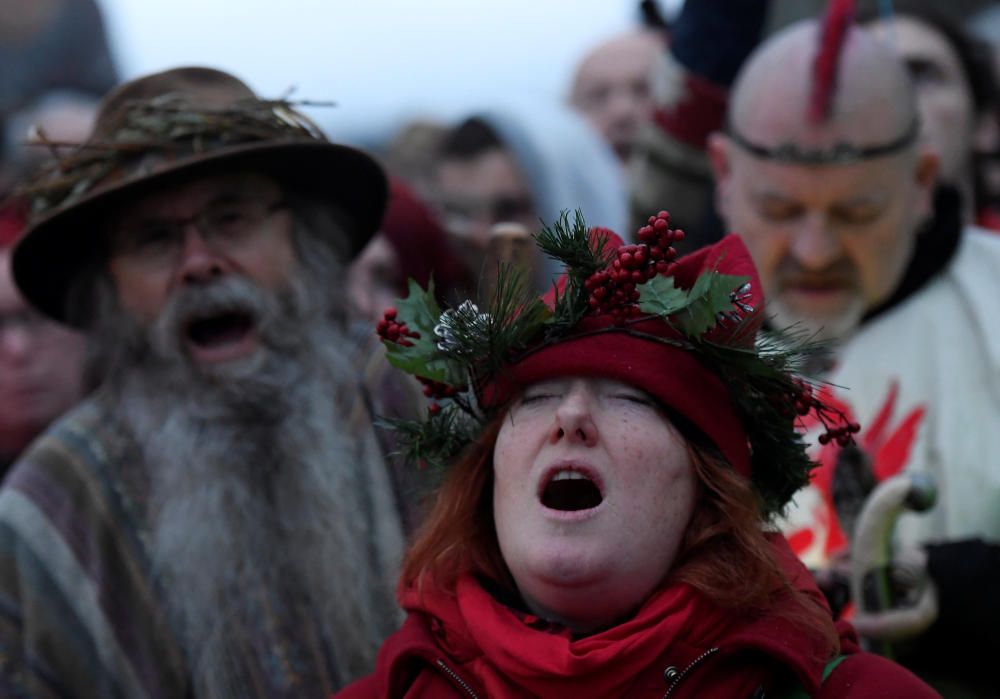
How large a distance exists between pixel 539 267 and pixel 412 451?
2.78 m

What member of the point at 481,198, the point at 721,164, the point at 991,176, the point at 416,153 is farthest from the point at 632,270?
the point at 416,153

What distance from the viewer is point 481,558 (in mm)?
2846

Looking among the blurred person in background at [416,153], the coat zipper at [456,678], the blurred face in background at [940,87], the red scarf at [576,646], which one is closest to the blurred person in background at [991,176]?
the blurred face in background at [940,87]

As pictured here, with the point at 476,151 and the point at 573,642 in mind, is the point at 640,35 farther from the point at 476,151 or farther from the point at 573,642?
the point at 573,642

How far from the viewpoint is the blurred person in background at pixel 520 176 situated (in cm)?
611

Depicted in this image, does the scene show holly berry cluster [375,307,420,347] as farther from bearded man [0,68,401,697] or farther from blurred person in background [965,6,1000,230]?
blurred person in background [965,6,1000,230]

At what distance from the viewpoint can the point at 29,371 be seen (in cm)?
561

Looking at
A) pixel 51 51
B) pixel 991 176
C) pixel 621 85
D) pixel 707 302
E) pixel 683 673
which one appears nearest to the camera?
pixel 683 673

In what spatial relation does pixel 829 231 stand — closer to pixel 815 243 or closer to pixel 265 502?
pixel 815 243

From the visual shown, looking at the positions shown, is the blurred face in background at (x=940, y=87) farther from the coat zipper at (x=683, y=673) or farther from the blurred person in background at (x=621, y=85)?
the coat zipper at (x=683, y=673)

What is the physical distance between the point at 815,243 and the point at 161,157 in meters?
1.69

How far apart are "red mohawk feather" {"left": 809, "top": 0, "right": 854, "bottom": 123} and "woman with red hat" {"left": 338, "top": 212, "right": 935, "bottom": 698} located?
1.57m

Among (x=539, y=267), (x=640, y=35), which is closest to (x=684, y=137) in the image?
(x=539, y=267)

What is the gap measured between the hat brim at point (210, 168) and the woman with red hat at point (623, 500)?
137 centimetres
